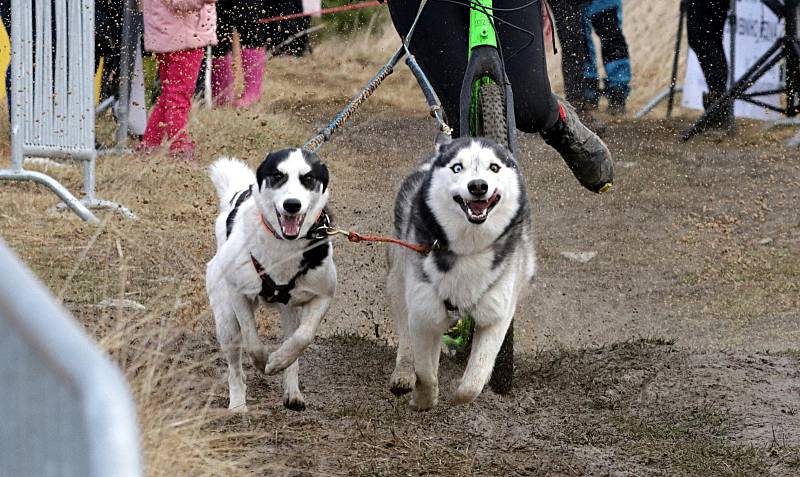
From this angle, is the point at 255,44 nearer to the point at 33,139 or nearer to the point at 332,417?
the point at 33,139

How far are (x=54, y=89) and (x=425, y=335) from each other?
13.5 ft

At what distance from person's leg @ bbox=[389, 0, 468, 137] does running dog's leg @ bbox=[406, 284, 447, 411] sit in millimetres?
1001

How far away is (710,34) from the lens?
11258 mm

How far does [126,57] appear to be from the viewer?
29.0 feet

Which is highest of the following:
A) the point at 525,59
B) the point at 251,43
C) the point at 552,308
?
the point at 525,59

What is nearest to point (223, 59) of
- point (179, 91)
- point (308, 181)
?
point (179, 91)

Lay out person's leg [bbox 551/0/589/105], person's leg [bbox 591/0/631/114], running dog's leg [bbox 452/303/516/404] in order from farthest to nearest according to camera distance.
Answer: person's leg [bbox 591/0/631/114]
person's leg [bbox 551/0/589/105]
running dog's leg [bbox 452/303/516/404]

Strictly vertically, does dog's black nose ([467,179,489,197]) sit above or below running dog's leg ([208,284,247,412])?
above

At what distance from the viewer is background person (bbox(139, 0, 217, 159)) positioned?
26.8 feet

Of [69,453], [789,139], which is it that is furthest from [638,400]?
[789,139]

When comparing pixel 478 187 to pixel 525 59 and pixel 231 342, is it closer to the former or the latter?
pixel 525 59

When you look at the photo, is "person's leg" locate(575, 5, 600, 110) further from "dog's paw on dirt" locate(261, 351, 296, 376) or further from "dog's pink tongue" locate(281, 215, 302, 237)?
"dog's paw on dirt" locate(261, 351, 296, 376)

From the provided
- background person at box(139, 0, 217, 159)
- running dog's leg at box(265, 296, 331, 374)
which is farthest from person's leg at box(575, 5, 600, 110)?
running dog's leg at box(265, 296, 331, 374)

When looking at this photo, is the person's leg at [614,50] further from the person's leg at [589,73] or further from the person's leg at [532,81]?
the person's leg at [532,81]
